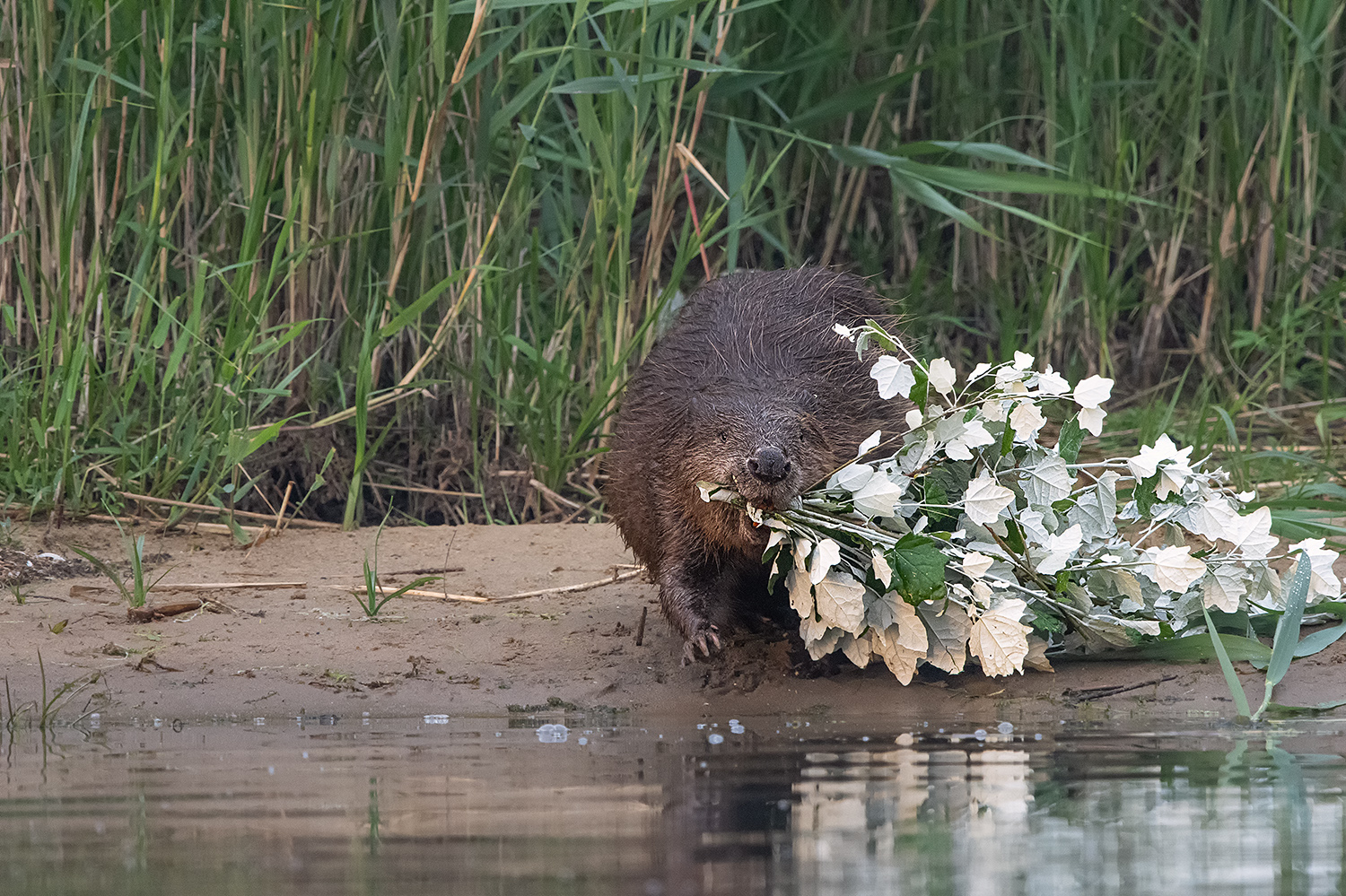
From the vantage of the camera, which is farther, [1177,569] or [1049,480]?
[1049,480]

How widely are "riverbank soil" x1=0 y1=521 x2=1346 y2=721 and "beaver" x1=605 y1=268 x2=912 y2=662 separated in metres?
0.17

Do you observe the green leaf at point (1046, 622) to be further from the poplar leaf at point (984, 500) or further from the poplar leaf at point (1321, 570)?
the poplar leaf at point (1321, 570)

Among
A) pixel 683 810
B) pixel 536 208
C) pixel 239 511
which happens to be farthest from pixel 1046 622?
pixel 536 208

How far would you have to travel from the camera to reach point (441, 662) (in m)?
3.68

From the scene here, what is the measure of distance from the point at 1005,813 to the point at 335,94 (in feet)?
10.7

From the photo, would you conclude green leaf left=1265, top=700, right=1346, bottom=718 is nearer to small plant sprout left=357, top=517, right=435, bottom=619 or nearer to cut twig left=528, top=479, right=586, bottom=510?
small plant sprout left=357, top=517, right=435, bottom=619

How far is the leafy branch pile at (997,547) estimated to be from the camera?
329 centimetres

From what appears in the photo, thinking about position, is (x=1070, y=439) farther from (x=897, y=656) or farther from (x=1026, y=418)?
(x=897, y=656)

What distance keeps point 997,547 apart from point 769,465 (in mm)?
528

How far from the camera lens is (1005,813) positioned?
224cm

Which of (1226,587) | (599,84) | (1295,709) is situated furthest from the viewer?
(599,84)

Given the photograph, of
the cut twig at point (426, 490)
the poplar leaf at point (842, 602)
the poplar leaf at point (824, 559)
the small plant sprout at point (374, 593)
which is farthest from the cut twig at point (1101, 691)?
the cut twig at point (426, 490)

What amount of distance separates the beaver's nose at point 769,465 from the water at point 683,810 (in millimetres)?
506

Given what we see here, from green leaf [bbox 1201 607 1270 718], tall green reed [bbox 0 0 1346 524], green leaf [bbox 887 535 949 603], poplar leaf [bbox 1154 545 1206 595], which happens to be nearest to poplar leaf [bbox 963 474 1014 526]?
green leaf [bbox 887 535 949 603]
